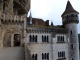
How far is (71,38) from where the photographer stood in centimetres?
3145

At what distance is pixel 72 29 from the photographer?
31703 millimetres

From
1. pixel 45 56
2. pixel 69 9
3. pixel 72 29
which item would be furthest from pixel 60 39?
pixel 69 9

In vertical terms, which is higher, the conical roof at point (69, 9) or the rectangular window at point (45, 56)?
the conical roof at point (69, 9)

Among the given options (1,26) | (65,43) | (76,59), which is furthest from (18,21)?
(76,59)

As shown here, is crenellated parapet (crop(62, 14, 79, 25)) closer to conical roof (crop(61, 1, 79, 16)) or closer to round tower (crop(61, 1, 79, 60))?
round tower (crop(61, 1, 79, 60))

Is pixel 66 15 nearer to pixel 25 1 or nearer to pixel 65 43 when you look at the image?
pixel 65 43

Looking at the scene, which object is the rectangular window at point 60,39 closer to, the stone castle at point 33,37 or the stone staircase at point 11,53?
the stone castle at point 33,37

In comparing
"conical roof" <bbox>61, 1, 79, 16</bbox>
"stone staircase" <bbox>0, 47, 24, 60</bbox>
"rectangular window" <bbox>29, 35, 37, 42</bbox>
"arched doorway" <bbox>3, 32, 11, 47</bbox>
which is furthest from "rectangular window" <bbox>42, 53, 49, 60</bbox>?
"conical roof" <bbox>61, 1, 79, 16</bbox>

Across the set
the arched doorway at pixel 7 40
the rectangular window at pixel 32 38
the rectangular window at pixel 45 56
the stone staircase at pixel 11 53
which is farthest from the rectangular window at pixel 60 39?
the arched doorway at pixel 7 40

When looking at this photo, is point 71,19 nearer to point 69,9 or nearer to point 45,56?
point 69,9

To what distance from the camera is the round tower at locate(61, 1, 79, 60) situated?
102 feet

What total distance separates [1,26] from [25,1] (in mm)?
16014

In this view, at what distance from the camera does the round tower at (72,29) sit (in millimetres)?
31000

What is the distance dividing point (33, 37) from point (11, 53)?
7.76 meters
